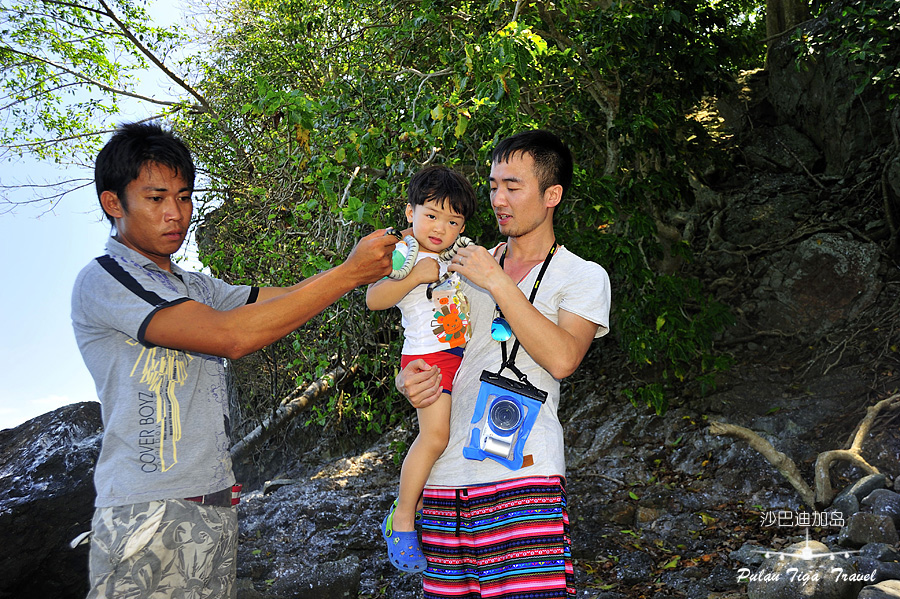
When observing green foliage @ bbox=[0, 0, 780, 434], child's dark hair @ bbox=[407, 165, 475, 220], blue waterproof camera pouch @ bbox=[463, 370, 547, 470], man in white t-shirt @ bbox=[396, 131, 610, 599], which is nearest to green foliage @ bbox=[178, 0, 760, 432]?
green foliage @ bbox=[0, 0, 780, 434]

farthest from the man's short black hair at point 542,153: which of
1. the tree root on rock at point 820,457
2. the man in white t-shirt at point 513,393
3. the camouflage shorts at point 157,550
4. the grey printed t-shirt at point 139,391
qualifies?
the tree root on rock at point 820,457

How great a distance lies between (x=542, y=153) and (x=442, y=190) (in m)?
0.38

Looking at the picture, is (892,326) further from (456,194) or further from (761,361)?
(456,194)

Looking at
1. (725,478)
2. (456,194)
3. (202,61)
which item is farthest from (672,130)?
(202,61)

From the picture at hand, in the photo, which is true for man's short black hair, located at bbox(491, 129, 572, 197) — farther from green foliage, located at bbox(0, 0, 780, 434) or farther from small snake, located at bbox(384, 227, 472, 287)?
green foliage, located at bbox(0, 0, 780, 434)

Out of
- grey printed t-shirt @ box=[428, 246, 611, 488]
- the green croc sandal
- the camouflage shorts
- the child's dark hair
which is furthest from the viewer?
the child's dark hair

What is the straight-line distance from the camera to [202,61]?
317 inches

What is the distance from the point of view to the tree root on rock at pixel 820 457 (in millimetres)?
5125

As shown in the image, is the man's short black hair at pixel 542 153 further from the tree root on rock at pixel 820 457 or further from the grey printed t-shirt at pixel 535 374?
the tree root on rock at pixel 820 457

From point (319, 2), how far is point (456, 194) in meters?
5.02

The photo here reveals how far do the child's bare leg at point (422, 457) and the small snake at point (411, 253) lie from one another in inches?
17.9

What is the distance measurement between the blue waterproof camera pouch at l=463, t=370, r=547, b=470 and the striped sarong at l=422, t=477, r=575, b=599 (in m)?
0.10

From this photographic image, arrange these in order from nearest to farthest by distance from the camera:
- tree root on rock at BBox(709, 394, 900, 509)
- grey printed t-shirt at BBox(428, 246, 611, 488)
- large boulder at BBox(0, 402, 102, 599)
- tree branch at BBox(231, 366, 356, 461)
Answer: grey printed t-shirt at BBox(428, 246, 611, 488), large boulder at BBox(0, 402, 102, 599), tree root on rock at BBox(709, 394, 900, 509), tree branch at BBox(231, 366, 356, 461)

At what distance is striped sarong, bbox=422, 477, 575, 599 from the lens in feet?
6.44
